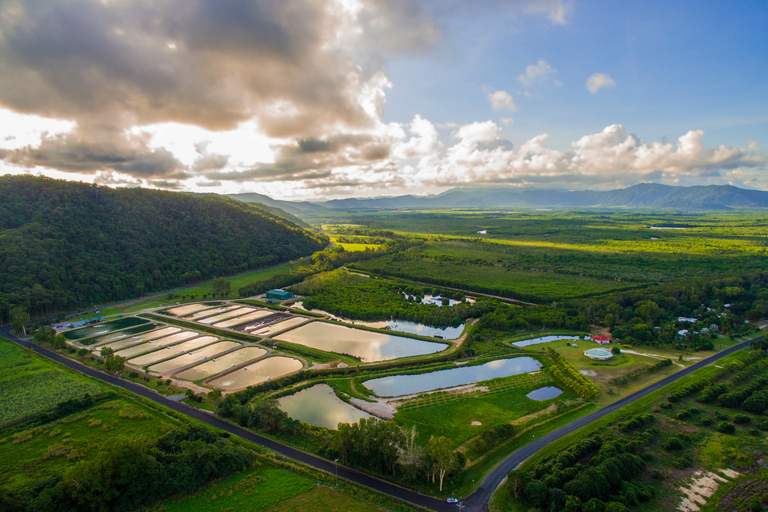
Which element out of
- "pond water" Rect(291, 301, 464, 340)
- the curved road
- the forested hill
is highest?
the forested hill

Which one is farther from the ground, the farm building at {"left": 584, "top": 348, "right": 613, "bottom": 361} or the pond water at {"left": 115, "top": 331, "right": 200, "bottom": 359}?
the farm building at {"left": 584, "top": 348, "right": 613, "bottom": 361}

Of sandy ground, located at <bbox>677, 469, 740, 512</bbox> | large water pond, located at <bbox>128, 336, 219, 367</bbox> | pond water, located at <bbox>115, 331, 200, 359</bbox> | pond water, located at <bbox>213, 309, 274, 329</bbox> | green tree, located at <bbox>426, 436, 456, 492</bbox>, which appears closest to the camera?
sandy ground, located at <bbox>677, 469, 740, 512</bbox>

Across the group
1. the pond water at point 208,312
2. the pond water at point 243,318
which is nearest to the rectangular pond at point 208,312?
the pond water at point 208,312

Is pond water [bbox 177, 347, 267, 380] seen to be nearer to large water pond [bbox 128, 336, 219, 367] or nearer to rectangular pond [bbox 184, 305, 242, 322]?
large water pond [bbox 128, 336, 219, 367]

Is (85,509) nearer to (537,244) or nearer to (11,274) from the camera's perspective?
(11,274)

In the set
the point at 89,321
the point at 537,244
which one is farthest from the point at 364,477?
the point at 537,244

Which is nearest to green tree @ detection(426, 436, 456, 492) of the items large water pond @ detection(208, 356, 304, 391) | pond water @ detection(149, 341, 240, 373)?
large water pond @ detection(208, 356, 304, 391)

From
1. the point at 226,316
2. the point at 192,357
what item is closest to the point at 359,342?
the point at 192,357
